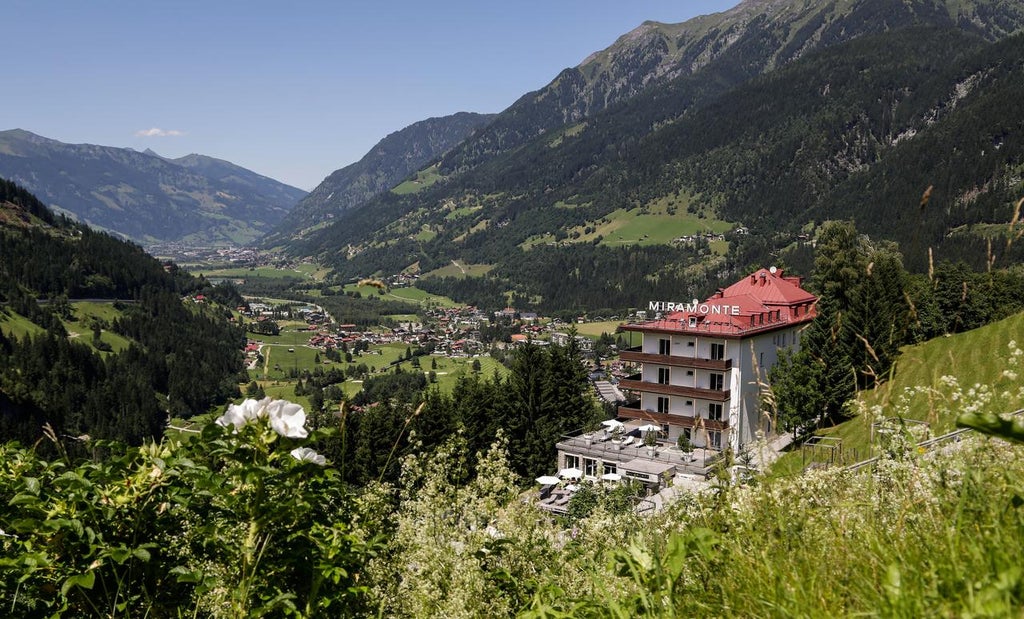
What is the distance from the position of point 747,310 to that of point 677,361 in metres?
9.54

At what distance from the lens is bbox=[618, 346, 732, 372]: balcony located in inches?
1938

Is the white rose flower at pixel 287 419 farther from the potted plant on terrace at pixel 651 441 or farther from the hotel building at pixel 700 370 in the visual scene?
the hotel building at pixel 700 370

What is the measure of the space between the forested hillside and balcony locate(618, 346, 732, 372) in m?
70.3

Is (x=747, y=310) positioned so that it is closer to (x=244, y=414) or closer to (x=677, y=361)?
(x=677, y=361)

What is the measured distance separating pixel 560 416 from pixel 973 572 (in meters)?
48.4

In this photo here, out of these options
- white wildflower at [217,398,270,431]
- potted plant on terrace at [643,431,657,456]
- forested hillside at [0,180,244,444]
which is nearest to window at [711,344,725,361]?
potted plant on terrace at [643,431,657,456]

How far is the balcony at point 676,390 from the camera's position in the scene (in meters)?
49.2

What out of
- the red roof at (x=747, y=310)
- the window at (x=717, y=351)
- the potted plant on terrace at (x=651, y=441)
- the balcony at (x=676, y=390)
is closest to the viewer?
the potted plant on terrace at (x=651, y=441)

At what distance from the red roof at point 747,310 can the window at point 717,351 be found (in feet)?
4.42

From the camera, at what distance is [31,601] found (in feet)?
13.4

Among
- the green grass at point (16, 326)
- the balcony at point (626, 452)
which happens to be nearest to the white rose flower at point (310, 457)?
the balcony at point (626, 452)

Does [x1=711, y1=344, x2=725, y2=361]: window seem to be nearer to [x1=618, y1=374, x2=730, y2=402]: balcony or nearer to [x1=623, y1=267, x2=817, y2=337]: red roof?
[x1=623, y1=267, x2=817, y2=337]: red roof

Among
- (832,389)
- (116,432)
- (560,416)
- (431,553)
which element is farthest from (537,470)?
(116,432)

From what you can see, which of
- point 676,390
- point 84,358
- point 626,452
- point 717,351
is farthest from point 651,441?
point 84,358
